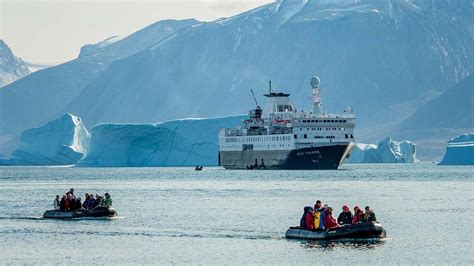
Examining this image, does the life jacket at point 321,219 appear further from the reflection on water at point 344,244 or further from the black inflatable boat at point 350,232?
the reflection on water at point 344,244

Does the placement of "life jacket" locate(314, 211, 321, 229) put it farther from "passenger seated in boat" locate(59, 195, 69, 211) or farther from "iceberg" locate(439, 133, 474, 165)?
"iceberg" locate(439, 133, 474, 165)

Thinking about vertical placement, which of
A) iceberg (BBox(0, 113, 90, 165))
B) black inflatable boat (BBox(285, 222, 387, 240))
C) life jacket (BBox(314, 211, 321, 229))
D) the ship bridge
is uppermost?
the ship bridge

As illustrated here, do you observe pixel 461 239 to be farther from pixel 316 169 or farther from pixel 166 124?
pixel 166 124

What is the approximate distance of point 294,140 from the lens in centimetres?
14288

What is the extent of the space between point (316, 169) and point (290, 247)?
96.7 metres

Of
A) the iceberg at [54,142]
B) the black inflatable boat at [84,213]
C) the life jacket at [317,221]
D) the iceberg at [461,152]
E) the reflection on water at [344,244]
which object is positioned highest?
the iceberg at [54,142]

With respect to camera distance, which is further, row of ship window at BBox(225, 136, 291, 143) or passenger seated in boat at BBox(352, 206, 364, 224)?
row of ship window at BBox(225, 136, 291, 143)

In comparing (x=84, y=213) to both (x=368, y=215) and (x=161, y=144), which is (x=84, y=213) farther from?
(x=161, y=144)

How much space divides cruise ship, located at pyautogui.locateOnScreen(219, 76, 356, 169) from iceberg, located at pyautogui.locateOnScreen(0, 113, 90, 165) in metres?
40.4

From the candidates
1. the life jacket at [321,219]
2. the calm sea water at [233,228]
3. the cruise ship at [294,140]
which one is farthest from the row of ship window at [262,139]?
the life jacket at [321,219]

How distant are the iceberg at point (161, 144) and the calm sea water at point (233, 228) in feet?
248

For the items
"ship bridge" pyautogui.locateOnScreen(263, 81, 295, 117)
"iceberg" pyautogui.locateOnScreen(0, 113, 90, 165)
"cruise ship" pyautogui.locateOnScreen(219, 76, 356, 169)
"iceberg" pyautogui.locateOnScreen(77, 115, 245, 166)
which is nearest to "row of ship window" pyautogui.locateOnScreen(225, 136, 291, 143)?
"cruise ship" pyautogui.locateOnScreen(219, 76, 356, 169)

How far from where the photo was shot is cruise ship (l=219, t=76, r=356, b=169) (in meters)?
143

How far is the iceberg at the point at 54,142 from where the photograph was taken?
629 feet
